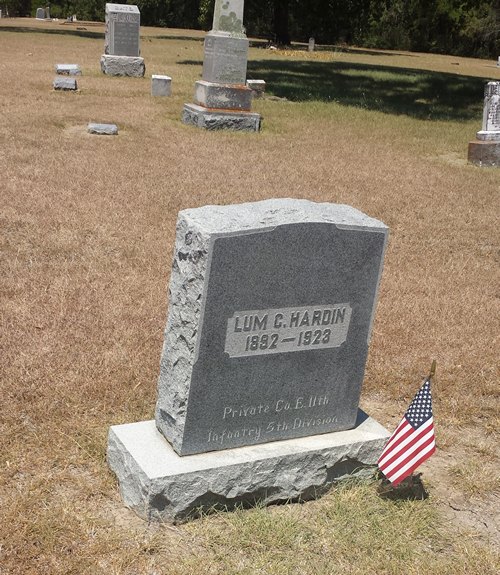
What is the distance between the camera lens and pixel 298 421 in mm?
3979

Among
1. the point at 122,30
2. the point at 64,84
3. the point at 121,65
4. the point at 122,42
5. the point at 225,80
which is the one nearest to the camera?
the point at 225,80

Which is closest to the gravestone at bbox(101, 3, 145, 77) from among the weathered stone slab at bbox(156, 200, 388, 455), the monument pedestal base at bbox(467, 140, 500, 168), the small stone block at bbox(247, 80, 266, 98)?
the small stone block at bbox(247, 80, 266, 98)

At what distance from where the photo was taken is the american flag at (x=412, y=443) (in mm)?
3859

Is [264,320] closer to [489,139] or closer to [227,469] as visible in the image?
[227,469]

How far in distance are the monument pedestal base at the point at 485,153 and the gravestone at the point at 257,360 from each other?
34.7 ft

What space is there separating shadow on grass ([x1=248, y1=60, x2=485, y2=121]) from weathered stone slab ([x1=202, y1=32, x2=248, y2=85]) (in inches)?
199

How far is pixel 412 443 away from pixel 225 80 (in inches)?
457

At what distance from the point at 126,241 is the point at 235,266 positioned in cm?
434

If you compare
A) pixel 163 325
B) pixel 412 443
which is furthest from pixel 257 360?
pixel 163 325

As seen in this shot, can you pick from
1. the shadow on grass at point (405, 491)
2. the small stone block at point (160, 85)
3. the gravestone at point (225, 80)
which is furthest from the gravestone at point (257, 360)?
the small stone block at point (160, 85)

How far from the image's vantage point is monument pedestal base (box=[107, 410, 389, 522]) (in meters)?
3.56

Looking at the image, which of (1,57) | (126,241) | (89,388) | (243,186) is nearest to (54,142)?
(243,186)

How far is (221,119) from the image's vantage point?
14508mm

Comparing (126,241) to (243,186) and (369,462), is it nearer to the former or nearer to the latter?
(243,186)
